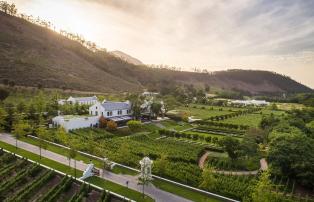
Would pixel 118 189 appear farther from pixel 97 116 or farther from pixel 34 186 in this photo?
pixel 97 116

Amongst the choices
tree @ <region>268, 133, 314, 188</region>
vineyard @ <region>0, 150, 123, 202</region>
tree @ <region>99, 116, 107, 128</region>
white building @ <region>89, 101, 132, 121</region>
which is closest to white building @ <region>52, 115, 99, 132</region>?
tree @ <region>99, 116, 107, 128</region>

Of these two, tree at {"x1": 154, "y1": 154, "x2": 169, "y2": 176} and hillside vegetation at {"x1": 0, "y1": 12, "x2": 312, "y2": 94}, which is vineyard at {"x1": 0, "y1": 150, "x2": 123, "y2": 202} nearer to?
tree at {"x1": 154, "y1": 154, "x2": 169, "y2": 176}

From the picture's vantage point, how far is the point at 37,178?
29719 mm

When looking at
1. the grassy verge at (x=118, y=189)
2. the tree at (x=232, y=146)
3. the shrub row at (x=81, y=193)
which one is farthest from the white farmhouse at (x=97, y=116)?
the tree at (x=232, y=146)

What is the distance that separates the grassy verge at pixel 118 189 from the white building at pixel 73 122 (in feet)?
69.2

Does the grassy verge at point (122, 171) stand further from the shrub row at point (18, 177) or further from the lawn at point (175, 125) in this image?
the lawn at point (175, 125)

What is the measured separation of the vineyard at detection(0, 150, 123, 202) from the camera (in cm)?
2627

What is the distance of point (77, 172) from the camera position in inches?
1222

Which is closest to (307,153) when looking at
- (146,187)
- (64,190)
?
(146,187)

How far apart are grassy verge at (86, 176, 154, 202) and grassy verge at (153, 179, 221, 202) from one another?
300 cm

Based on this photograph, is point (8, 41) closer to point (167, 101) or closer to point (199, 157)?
point (167, 101)

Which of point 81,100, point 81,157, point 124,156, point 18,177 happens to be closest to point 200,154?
point 124,156

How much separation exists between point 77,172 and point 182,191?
460 inches

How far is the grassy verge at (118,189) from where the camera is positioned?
1028 inches
